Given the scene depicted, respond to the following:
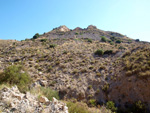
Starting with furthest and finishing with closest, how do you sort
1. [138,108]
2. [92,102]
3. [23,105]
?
[92,102]
[138,108]
[23,105]

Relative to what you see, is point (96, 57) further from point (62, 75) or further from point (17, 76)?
point (17, 76)

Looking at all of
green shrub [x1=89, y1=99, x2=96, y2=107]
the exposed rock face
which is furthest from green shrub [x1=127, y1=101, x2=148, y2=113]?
the exposed rock face

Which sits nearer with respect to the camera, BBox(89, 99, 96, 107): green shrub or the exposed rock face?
the exposed rock face

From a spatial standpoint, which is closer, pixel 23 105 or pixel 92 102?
pixel 23 105

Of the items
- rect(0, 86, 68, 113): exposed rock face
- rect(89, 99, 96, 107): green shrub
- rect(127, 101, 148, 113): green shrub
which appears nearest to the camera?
rect(0, 86, 68, 113): exposed rock face

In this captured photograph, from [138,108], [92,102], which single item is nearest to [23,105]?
[92,102]

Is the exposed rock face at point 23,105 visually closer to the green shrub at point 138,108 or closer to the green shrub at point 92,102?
the green shrub at point 92,102

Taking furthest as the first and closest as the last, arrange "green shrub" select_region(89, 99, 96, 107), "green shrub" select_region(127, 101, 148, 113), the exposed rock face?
"green shrub" select_region(89, 99, 96, 107) → "green shrub" select_region(127, 101, 148, 113) → the exposed rock face

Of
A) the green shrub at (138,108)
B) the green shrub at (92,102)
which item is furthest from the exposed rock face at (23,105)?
the green shrub at (138,108)

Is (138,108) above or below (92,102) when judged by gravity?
above

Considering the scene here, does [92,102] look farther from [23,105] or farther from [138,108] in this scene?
[23,105]

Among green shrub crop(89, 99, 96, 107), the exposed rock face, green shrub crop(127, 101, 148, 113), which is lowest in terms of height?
green shrub crop(89, 99, 96, 107)

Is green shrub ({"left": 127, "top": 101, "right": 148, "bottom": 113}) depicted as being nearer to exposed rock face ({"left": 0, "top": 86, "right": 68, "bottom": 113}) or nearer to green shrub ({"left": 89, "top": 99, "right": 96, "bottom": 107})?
green shrub ({"left": 89, "top": 99, "right": 96, "bottom": 107})

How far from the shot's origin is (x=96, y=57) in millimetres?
19422
